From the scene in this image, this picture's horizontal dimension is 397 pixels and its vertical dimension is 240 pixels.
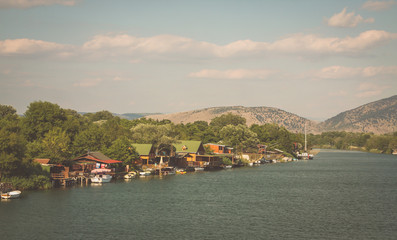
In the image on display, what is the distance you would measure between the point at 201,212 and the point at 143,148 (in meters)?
60.4

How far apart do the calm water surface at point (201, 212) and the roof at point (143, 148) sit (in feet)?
87.2

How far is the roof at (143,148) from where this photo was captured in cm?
11575

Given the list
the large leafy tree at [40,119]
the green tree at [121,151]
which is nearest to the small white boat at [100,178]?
the green tree at [121,151]

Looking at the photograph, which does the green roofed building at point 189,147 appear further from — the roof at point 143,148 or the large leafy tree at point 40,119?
the large leafy tree at point 40,119

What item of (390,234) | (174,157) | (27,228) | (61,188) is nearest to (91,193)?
(61,188)

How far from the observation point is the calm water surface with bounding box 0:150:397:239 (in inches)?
1850

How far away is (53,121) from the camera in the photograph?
104 meters

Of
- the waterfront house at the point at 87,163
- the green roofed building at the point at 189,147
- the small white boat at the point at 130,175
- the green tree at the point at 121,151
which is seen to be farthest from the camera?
the green roofed building at the point at 189,147

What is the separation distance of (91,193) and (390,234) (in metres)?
48.0

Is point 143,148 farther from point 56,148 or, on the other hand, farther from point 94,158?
point 56,148

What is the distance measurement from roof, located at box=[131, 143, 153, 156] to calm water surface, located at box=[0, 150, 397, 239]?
26.6m

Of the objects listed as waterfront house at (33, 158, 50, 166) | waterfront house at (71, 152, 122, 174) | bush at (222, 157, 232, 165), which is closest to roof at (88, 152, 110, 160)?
waterfront house at (71, 152, 122, 174)

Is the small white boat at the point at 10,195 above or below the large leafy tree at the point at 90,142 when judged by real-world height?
below

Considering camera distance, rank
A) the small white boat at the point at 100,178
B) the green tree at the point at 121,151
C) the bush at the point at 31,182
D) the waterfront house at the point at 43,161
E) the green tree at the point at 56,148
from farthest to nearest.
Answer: the green tree at the point at 121,151 < the small white boat at the point at 100,178 < the green tree at the point at 56,148 < the waterfront house at the point at 43,161 < the bush at the point at 31,182
